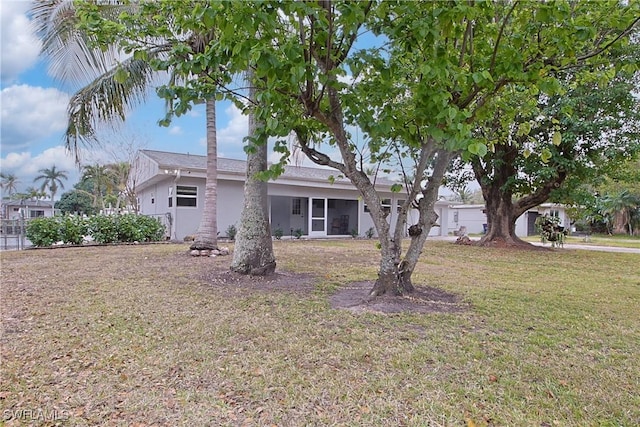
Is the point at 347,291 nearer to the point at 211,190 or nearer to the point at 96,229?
the point at 211,190

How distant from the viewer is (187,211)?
51.2 ft

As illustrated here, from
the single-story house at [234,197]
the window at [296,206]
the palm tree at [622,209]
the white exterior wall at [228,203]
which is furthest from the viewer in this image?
the palm tree at [622,209]

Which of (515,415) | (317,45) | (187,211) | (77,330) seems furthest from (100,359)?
(187,211)

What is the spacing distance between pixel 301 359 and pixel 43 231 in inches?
473

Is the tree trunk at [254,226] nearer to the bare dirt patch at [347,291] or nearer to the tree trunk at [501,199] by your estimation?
the bare dirt patch at [347,291]

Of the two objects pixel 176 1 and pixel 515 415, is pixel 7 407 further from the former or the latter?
pixel 176 1

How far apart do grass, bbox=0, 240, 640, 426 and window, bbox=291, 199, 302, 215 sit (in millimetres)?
15041

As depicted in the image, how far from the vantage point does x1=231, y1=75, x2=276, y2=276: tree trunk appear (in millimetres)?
6754

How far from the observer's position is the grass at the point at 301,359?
98.8 inches

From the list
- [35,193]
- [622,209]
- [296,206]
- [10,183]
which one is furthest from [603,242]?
[10,183]

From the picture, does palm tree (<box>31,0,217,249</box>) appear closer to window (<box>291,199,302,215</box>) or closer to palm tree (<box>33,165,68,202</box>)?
window (<box>291,199,302,215</box>)

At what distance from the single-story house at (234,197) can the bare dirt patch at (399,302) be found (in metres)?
6.68

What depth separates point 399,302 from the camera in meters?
5.10

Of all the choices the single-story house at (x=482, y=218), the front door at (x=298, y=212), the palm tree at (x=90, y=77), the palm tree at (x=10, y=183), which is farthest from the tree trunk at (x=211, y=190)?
the palm tree at (x=10, y=183)
